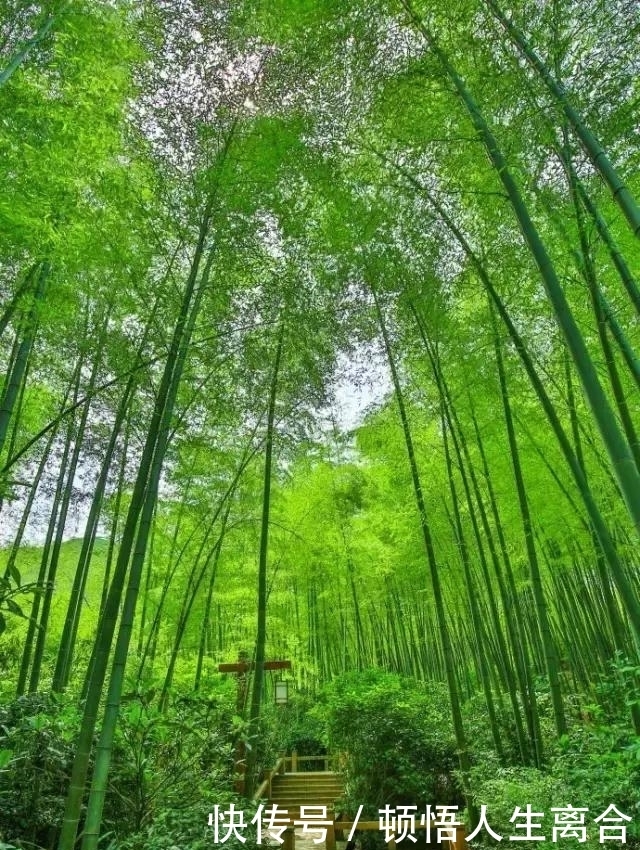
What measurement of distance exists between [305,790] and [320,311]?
605 centimetres

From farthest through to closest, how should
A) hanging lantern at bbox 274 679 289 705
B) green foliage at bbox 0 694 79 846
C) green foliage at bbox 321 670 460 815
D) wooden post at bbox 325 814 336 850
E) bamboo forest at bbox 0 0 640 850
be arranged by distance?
hanging lantern at bbox 274 679 289 705, green foliage at bbox 321 670 460 815, wooden post at bbox 325 814 336 850, green foliage at bbox 0 694 79 846, bamboo forest at bbox 0 0 640 850

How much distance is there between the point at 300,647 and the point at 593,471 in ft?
23.0

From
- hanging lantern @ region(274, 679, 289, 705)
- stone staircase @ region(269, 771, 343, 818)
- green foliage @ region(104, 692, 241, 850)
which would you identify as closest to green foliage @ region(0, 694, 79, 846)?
green foliage @ region(104, 692, 241, 850)

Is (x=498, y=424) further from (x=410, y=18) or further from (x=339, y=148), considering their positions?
(x=410, y=18)

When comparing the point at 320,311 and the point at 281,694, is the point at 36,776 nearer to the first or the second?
the point at 320,311

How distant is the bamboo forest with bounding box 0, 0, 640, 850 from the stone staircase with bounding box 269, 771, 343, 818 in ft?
2.11

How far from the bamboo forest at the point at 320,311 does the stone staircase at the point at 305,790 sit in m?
0.64

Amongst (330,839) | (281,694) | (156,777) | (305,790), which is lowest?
(330,839)

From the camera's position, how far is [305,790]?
648 centimetres

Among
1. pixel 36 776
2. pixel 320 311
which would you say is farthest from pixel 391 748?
pixel 320 311

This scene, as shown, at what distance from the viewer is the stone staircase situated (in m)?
6.17

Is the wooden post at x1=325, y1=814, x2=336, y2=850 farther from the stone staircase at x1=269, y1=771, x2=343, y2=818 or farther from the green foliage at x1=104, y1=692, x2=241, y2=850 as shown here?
the stone staircase at x1=269, y1=771, x2=343, y2=818

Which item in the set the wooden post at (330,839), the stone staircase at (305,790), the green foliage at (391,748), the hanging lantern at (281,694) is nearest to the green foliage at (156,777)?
the wooden post at (330,839)

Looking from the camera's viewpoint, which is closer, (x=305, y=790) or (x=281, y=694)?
(x=305, y=790)
